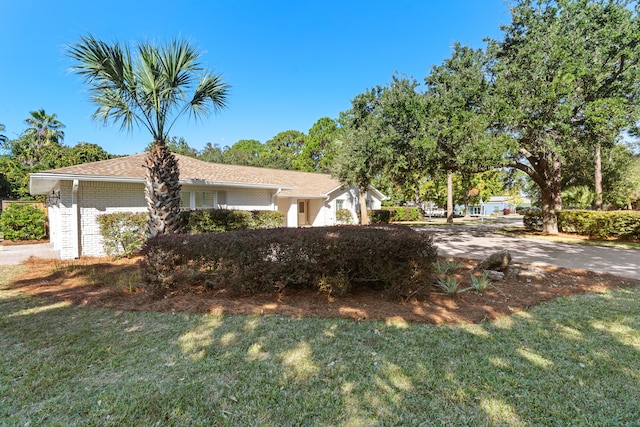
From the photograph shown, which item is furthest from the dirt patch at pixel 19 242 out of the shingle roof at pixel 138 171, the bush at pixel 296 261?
the bush at pixel 296 261

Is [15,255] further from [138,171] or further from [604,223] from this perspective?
[604,223]

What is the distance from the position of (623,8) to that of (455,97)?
6.45m

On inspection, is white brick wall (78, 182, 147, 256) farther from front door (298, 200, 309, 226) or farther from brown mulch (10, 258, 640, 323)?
front door (298, 200, 309, 226)

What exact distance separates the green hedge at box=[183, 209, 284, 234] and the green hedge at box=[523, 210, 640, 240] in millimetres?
14651

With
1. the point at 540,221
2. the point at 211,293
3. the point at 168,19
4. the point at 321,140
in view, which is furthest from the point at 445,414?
the point at 321,140

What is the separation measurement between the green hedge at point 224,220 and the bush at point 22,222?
9.98 meters

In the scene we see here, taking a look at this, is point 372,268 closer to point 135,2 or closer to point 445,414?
point 445,414

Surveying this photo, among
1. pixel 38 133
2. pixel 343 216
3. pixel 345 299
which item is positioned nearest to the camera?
pixel 345 299

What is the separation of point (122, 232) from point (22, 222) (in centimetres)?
899

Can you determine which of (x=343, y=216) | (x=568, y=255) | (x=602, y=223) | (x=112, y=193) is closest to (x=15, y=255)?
(x=112, y=193)

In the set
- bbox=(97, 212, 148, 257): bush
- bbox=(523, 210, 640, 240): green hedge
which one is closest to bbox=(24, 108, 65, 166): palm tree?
bbox=(97, 212, 148, 257): bush

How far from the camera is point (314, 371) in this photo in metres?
2.89

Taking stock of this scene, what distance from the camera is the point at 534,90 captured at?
10.1 m

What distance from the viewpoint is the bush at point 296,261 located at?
4.80m
